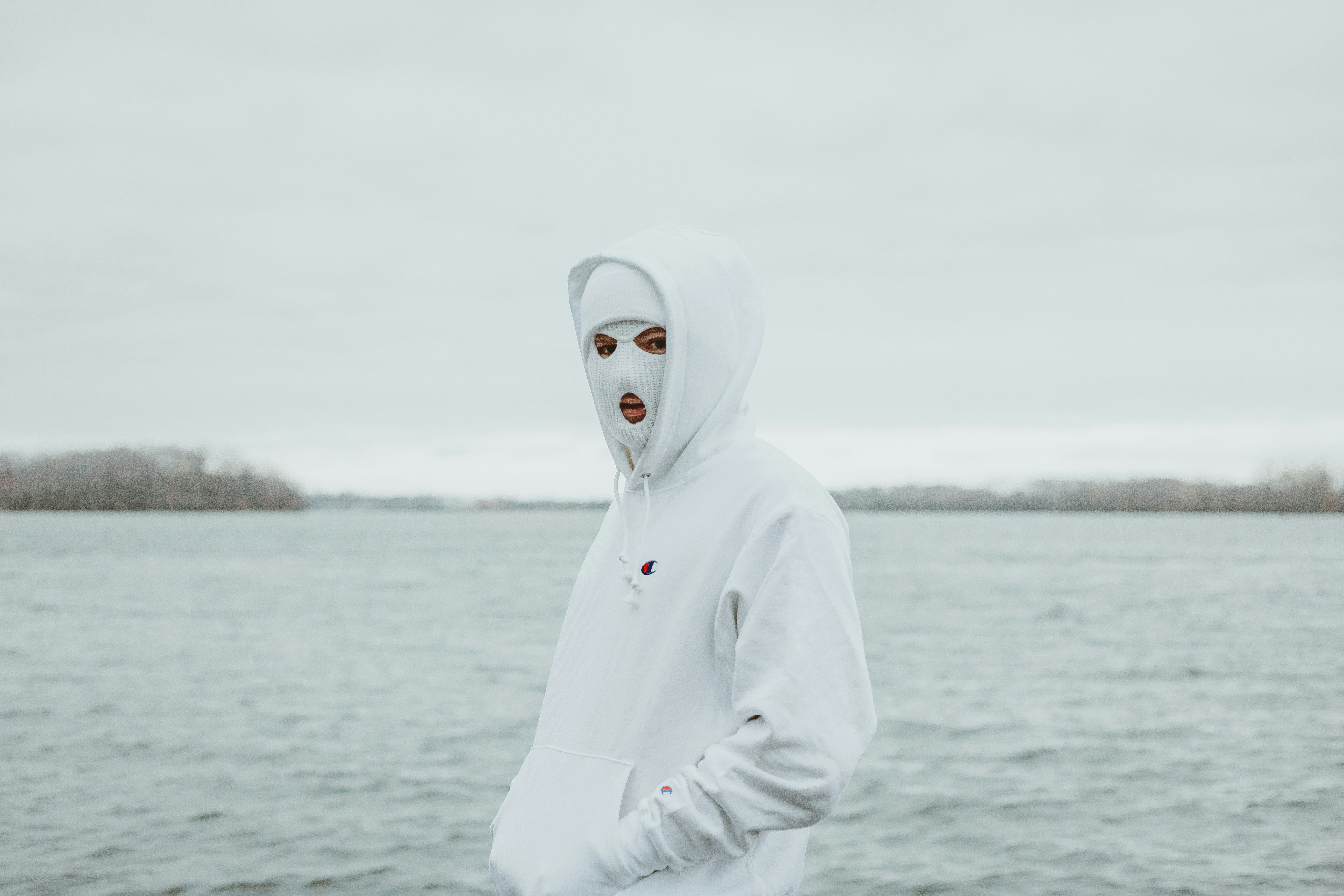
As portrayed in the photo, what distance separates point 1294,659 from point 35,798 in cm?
2530

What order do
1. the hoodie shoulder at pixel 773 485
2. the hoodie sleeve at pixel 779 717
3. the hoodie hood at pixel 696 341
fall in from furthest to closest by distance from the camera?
the hoodie hood at pixel 696 341 < the hoodie shoulder at pixel 773 485 < the hoodie sleeve at pixel 779 717

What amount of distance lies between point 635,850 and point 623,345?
37.2 inches

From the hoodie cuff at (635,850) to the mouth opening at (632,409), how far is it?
75 cm

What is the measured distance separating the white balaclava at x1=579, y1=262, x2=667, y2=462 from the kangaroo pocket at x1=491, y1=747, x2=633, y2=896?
649mm

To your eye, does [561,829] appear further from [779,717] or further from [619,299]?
[619,299]

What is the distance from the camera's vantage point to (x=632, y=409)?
2.18 metres

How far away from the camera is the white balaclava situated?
2.10 m

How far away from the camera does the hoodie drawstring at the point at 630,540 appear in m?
2.16

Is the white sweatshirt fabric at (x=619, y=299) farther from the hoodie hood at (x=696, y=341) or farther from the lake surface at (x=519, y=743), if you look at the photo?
the lake surface at (x=519, y=743)

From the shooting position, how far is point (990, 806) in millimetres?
11750

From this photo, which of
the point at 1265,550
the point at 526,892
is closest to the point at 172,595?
the point at 526,892

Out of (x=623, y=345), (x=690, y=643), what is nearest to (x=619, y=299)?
(x=623, y=345)

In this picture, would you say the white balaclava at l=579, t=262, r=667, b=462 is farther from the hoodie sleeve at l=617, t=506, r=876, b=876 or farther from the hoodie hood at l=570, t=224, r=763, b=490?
the hoodie sleeve at l=617, t=506, r=876, b=876

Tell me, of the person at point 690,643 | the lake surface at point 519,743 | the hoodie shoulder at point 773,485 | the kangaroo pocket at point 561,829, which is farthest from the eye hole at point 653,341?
the lake surface at point 519,743
